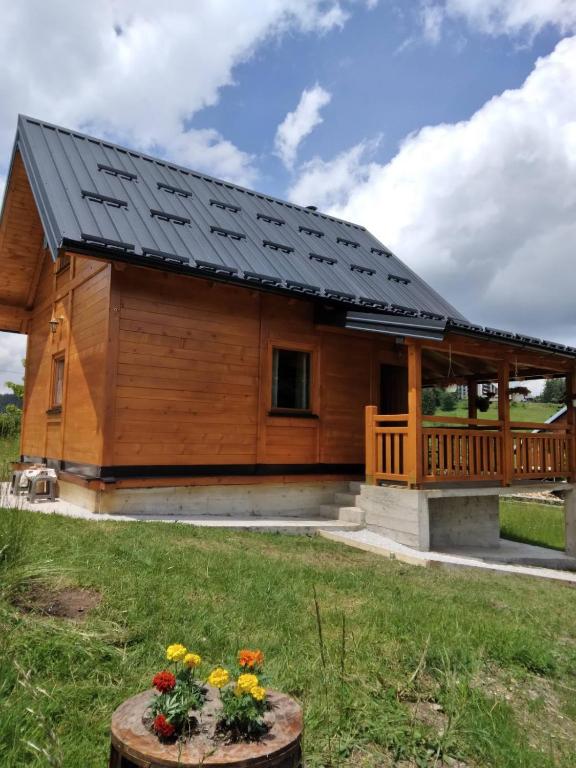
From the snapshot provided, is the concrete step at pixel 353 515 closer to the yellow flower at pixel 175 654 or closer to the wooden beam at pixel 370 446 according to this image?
the wooden beam at pixel 370 446

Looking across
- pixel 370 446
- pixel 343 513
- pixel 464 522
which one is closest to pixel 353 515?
pixel 343 513

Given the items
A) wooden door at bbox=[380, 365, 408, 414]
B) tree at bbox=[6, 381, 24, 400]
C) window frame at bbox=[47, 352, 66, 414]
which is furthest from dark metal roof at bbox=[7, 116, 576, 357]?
tree at bbox=[6, 381, 24, 400]

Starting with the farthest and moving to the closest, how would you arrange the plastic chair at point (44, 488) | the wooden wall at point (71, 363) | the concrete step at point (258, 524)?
1. the plastic chair at point (44, 488)
2. the wooden wall at point (71, 363)
3. the concrete step at point (258, 524)

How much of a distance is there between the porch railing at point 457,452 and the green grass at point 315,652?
119 inches

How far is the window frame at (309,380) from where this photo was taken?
9.52 metres

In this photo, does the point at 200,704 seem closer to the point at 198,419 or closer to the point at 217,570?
the point at 217,570

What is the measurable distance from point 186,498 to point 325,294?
4044 millimetres

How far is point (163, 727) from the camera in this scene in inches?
71.4

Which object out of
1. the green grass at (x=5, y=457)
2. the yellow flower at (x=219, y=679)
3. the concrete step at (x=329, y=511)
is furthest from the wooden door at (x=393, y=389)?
the yellow flower at (x=219, y=679)

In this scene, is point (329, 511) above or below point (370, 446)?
below

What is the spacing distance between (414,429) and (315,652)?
532 centimetres

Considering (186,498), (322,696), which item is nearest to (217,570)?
(322,696)

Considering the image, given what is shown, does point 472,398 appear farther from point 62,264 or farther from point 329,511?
point 62,264

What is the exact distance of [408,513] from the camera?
822 centimetres
